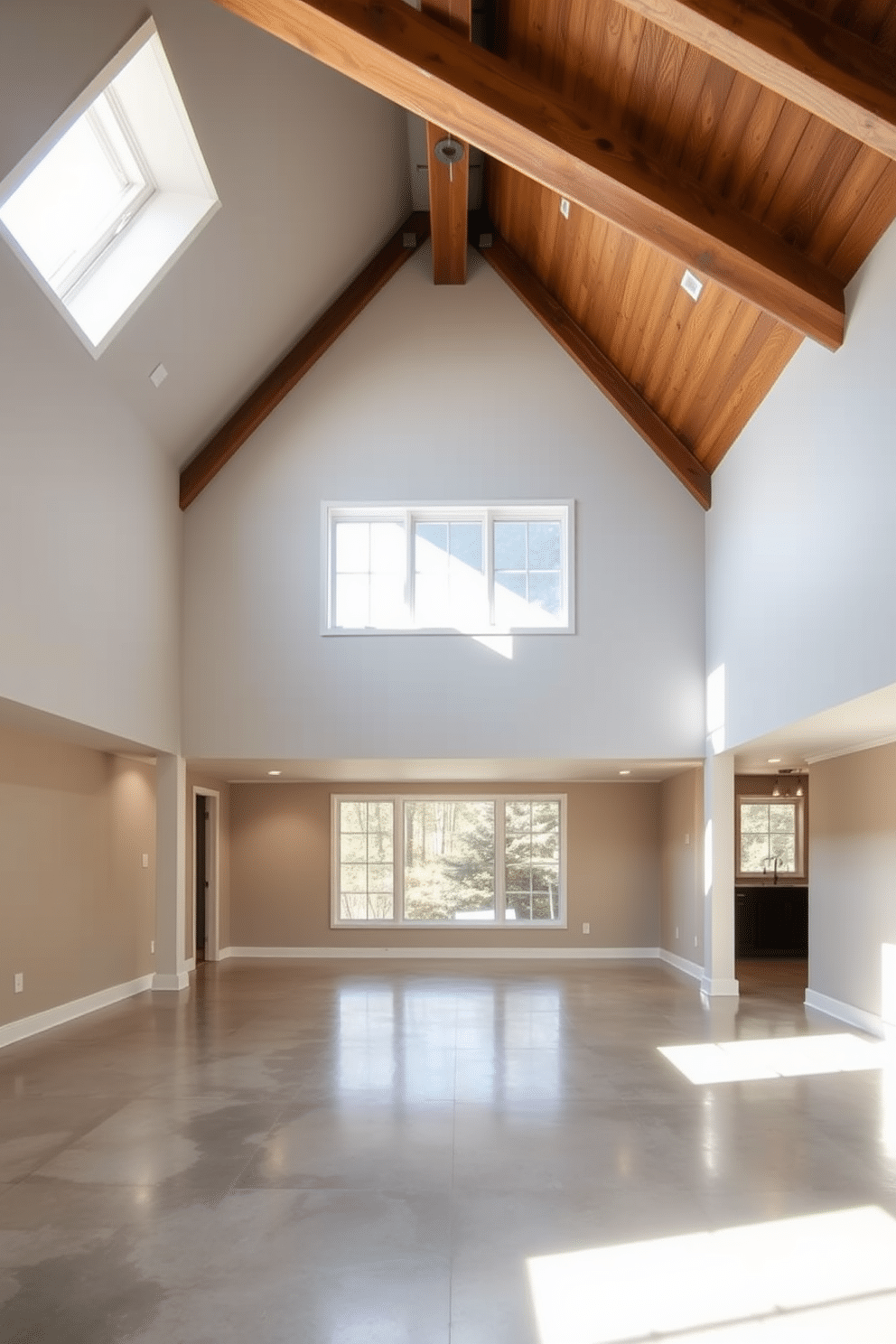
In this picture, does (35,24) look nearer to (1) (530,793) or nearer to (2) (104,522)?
(2) (104,522)

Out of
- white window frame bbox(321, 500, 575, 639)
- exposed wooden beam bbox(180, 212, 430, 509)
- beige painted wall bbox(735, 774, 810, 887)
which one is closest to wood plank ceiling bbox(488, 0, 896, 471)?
exposed wooden beam bbox(180, 212, 430, 509)

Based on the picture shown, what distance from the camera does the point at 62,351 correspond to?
22.7ft

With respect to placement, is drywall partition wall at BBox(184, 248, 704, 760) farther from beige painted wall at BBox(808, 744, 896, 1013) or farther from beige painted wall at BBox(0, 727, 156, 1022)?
beige painted wall at BBox(808, 744, 896, 1013)

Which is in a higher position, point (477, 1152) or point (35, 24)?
point (35, 24)

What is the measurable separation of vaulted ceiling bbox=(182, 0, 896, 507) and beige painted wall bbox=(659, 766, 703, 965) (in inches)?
177

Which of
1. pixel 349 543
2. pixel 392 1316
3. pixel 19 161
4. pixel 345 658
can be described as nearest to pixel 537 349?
pixel 349 543

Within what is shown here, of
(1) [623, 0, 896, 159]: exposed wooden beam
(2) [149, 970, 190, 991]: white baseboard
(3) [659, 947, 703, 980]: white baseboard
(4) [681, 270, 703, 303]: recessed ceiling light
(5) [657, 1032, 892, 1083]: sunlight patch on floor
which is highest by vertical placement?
(4) [681, 270, 703, 303]: recessed ceiling light

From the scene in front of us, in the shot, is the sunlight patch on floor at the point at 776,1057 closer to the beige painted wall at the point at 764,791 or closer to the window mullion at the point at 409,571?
the window mullion at the point at 409,571

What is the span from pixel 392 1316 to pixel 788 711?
469cm

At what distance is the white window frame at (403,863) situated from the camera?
40.6ft

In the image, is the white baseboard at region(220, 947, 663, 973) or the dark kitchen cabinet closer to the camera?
the white baseboard at region(220, 947, 663, 973)

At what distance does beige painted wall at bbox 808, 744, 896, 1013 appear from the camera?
7.94 m

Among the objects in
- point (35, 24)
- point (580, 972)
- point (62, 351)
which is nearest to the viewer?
point (35, 24)

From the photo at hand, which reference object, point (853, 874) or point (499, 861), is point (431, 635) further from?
point (853, 874)
